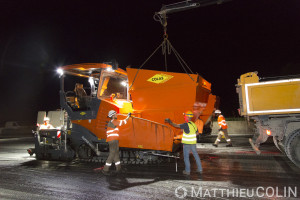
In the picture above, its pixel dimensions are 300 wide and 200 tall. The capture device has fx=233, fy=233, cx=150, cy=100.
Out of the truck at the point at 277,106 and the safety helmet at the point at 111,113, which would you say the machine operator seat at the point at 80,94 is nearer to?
the safety helmet at the point at 111,113

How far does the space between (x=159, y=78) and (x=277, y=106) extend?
10.2 feet

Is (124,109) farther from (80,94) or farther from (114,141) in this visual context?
(80,94)

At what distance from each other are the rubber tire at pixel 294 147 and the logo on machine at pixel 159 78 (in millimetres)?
3371

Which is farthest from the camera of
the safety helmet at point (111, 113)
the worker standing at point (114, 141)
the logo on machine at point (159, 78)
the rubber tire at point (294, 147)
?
the logo on machine at point (159, 78)

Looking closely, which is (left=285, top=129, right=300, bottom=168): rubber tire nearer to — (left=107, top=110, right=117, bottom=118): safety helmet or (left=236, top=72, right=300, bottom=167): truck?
(left=236, top=72, right=300, bottom=167): truck

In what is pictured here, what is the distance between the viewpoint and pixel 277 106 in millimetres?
5922

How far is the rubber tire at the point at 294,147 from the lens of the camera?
5.66 m

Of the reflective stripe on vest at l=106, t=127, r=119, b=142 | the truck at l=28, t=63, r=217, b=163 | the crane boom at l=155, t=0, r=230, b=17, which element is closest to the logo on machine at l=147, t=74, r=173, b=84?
the truck at l=28, t=63, r=217, b=163

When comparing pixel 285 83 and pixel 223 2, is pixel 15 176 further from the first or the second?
pixel 223 2

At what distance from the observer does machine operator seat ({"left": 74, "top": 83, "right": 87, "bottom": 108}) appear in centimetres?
736

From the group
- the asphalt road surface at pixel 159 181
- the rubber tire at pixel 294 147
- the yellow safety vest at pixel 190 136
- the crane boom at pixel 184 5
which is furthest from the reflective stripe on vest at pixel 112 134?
the crane boom at pixel 184 5

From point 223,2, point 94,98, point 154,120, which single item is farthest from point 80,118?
point 223,2

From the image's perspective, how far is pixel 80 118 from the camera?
23.9 ft

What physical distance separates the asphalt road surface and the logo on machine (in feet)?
7.84
